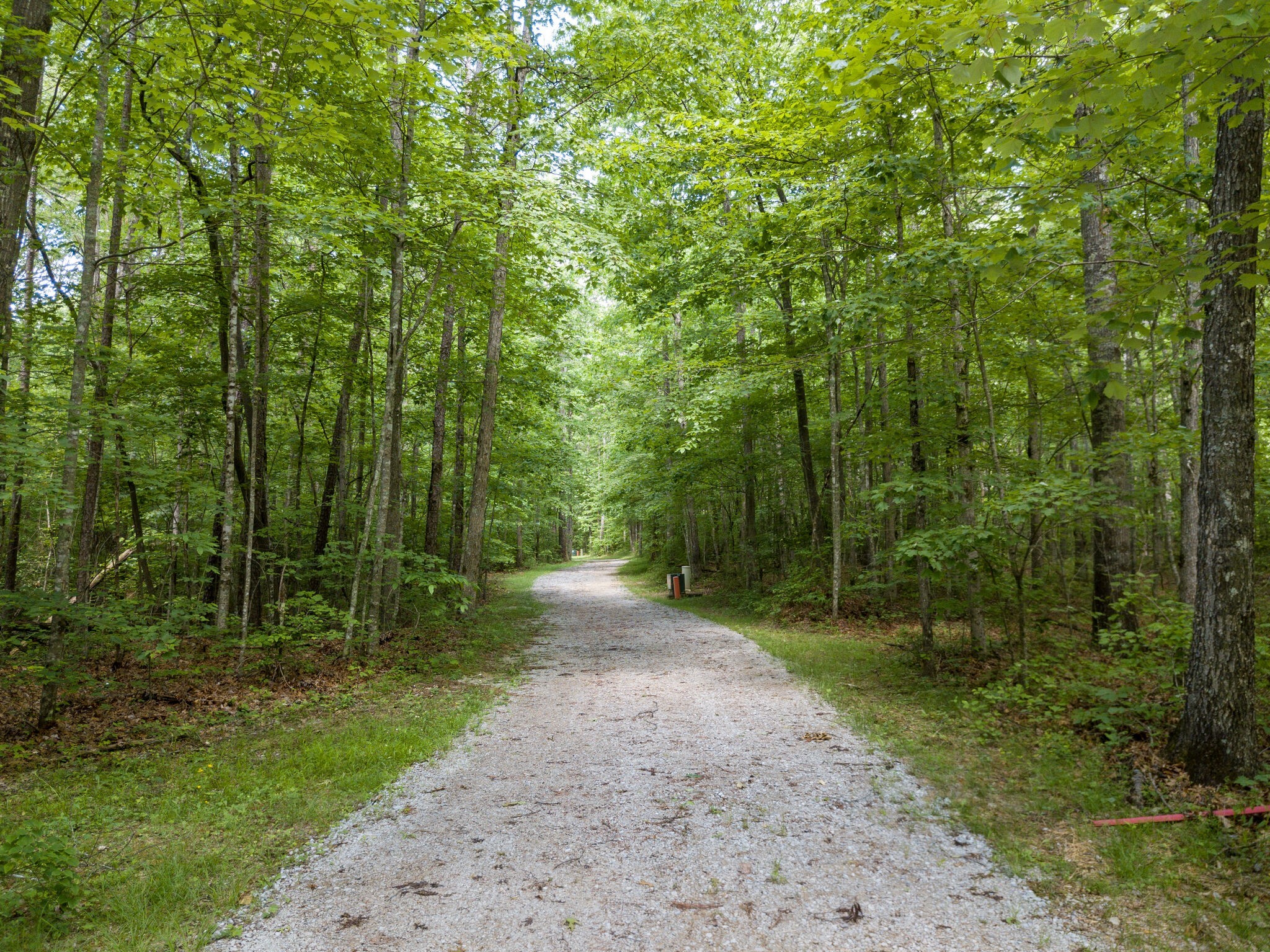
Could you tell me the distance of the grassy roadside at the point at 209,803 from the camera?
122 inches

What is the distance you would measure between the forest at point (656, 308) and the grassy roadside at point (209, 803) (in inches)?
38.5

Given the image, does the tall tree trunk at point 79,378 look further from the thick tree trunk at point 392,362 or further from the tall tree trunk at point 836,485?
the tall tree trunk at point 836,485

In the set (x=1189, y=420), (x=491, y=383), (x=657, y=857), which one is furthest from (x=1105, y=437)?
(x=491, y=383)

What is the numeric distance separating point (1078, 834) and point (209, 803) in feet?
18.8

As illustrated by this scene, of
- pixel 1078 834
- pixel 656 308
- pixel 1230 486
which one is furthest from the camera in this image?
pixel 656 308

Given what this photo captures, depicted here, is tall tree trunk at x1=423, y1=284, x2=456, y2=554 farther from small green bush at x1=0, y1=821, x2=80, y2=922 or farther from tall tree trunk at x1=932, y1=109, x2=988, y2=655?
small green bush at x1=0, y1=821, x2=80, y2=922

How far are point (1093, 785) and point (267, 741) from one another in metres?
6.82

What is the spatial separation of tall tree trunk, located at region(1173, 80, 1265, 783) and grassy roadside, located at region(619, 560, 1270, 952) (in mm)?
732

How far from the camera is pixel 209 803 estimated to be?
4.45 m

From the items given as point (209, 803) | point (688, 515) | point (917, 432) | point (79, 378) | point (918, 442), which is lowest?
point (209, 803)

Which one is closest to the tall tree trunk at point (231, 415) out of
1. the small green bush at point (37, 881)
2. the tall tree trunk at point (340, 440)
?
the tall tree trunk at point (340, 440)

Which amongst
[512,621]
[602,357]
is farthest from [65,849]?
[602,357]

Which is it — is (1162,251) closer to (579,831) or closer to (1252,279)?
(1252,279)

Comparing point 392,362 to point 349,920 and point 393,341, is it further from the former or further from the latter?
point 349,920
